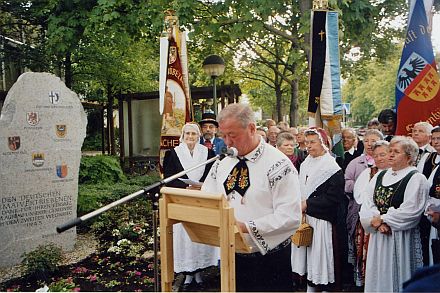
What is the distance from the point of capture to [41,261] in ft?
19.1

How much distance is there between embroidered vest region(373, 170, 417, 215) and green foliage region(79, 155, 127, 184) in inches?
326

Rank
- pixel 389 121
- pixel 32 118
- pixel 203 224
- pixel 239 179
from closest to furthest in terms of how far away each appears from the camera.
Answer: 1. pixel 203 224
2. pixel 239 179
3. pixel 389 121
4. pixel 32 118

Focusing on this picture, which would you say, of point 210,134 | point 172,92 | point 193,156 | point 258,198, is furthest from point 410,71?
point 258,198

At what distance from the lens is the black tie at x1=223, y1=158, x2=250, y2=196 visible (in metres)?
3.14

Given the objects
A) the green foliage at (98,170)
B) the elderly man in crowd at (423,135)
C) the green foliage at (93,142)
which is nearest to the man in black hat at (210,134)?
the elderly man in crowd at (423,135)

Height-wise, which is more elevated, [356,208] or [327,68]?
[327,68]

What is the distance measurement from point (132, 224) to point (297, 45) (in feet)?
19.8

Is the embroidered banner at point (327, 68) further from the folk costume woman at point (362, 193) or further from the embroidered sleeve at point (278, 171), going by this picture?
the embroidered sleeve at point (278, 171)

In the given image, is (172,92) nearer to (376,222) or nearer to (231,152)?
(376,222)

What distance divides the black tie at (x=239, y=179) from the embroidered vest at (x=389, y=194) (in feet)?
6.34

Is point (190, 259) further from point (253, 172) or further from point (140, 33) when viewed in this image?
point (140, 33)

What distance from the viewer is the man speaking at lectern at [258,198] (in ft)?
9.59

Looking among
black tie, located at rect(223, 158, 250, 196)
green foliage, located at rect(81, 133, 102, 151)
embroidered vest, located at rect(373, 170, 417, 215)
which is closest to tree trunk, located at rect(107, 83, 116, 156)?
green foliage, located at rect(81, 133, 102, 151)

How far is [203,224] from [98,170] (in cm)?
940
